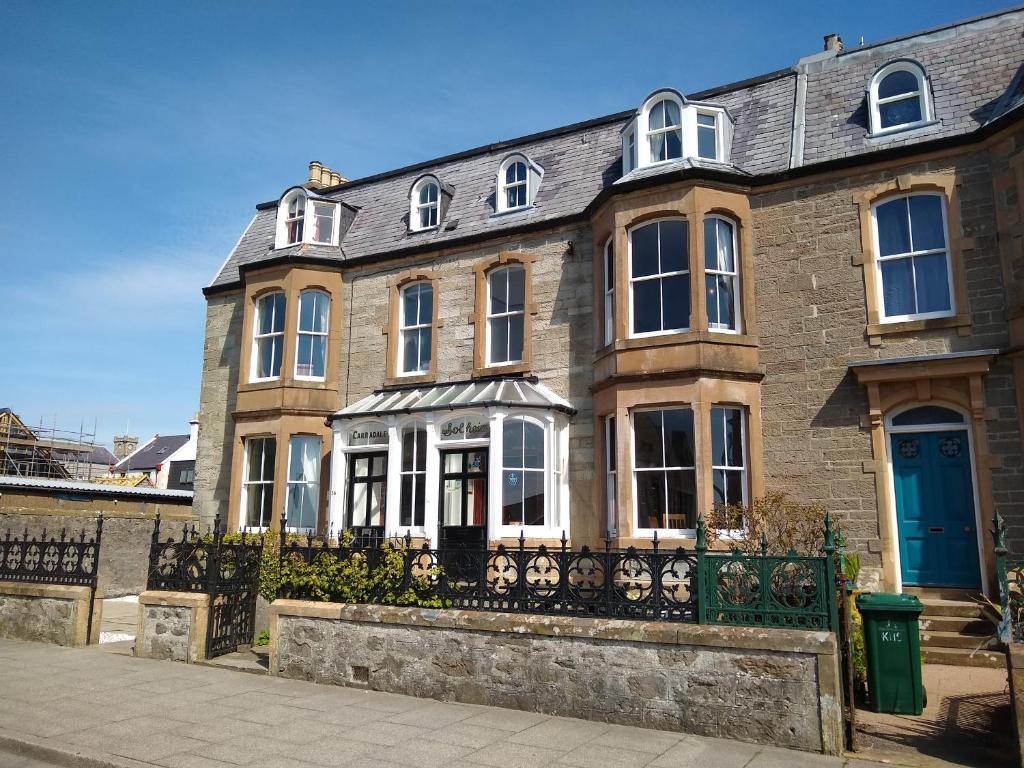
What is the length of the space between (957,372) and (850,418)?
1688 millimetres

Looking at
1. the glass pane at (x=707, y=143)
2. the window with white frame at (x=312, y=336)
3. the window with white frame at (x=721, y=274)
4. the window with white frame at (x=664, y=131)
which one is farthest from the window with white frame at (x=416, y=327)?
the glass pane at (x=707, y=143)

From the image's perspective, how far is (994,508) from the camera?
11352 millimetres

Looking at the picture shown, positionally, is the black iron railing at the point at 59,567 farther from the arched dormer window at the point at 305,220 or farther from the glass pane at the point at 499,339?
the arched dormer window at the point at 305,220

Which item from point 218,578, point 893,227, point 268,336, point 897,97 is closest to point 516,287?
point 268,336

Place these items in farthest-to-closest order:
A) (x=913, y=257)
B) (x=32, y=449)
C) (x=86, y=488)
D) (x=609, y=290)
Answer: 1. (x=32, y=449)
2. (x=86, y=488)
3. (x=609, y=290)
4. (x=913, y=257)

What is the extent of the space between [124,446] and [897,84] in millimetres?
58521

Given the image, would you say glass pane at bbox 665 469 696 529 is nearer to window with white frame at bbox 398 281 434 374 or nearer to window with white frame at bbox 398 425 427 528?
window with white frame at bbox 398 425 427 528

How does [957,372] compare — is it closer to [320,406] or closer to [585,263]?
[585,263]

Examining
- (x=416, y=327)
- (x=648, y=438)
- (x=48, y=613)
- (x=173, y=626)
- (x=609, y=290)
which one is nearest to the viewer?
(x=173, y=626)

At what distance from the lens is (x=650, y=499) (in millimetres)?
13609

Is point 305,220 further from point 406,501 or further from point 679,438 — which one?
point 679,438

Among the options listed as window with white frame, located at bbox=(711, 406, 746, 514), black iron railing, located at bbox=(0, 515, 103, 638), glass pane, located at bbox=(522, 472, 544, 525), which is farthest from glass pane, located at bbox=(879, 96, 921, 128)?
black iron railing, located at bbox=(0, 515, 103, 638)

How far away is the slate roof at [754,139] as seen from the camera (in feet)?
43.8

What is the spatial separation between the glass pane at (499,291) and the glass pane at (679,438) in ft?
15.7
